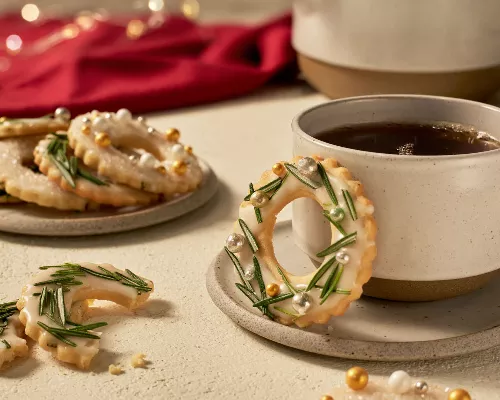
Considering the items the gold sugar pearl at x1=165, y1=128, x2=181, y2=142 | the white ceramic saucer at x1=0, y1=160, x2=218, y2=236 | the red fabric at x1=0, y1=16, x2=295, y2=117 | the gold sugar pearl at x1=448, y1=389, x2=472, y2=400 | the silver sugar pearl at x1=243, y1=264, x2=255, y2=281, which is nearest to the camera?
the gold sugar pearl at x1=448, y1=389, x2=472, y2=400

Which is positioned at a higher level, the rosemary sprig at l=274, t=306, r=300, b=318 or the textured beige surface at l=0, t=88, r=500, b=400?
the rosemary sprig at l=274, t=306, r=300, b=318

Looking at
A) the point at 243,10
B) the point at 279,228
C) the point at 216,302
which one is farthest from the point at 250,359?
the point at 243,10

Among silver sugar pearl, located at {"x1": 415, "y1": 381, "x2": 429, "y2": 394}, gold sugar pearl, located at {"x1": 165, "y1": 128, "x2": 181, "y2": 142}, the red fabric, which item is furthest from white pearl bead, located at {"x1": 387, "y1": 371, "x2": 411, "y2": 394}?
the red fabric

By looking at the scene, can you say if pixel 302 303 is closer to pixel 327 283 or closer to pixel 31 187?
pixel 327 283

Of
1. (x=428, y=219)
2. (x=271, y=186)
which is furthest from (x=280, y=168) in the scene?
(x=428, y=219)

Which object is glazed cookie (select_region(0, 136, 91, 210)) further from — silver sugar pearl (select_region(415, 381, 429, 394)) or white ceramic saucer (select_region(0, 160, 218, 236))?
silver sugar pearl (select_region(415, 381, 429, 394))

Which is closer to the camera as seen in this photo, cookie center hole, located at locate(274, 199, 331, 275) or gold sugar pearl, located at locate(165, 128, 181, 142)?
cookie center hole, located at locate(274, 199, 331, 275)

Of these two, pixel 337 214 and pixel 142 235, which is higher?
pixel 337 214

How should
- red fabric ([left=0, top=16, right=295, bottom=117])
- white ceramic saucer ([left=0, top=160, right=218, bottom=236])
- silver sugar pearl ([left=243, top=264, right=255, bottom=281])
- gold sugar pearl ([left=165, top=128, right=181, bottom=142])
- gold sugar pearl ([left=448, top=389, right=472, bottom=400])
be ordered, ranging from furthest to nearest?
red fabric ([left=0, top=16, right=295, bottom=117]) → gold sugar pearl ([left=165, top=128, right=181, bottom=142]) → white ceramic saucer ([left=0, top=160, right=218, bottom=236]) → silver sugar pearl ([left=243, top=264, right=255, bottom=281]) → gold sugar pearl ([left=448, top=389, right=472, bottom=400])
